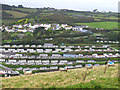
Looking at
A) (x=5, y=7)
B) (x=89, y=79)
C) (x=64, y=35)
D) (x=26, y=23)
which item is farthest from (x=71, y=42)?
(x=5, y=7)

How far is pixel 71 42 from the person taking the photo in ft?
210

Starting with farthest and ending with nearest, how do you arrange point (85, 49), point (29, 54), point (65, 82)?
point (85, 49) → point (29, 54) → point (65, 82)

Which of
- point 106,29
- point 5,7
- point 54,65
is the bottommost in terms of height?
point 54,65

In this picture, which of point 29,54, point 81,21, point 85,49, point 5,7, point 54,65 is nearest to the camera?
point 54,65

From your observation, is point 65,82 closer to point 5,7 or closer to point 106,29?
point 106,29

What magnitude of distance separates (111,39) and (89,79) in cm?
5921

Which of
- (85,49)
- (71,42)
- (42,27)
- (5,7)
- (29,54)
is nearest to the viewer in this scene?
(29,54)

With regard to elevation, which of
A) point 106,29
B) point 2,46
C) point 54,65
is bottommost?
point 54,65

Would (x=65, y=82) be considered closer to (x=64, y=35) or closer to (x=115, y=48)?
(x=115, y=48)

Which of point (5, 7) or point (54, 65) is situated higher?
point (5, 7)

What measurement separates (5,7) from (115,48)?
92.6 meters

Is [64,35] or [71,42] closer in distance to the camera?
[71,42]

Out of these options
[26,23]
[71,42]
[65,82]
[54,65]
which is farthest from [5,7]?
[65,82]

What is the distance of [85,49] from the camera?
55.7 m
